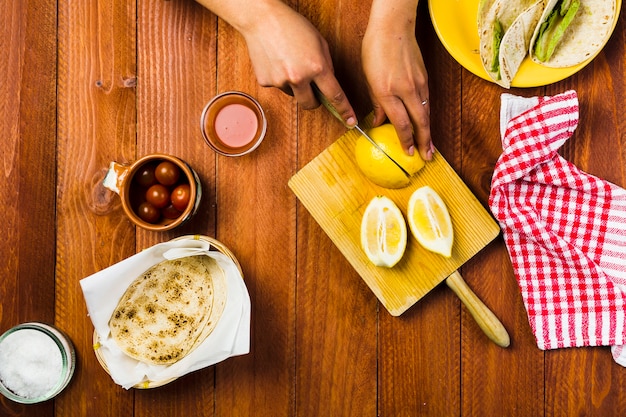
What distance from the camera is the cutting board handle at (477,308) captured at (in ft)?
3.70

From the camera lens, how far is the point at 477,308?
113 cm

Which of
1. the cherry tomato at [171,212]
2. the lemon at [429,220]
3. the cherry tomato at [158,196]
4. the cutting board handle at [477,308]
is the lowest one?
the cutting board handle at [477,308]

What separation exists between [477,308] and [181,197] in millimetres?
633

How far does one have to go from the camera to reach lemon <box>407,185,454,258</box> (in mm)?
1102

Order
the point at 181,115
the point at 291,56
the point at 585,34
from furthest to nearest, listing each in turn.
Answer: the point at 181,115
the point at 585,34
the point at 291,56

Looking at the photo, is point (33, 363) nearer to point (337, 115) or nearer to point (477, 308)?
point (337, 115)

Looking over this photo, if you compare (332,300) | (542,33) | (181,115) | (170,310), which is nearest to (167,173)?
(181,115)

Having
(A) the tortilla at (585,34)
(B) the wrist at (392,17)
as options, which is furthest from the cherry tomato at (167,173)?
(A) the tortilla at (585,34)

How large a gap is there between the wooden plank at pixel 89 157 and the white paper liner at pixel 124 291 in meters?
0.12

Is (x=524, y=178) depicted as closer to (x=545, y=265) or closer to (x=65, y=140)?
(x=545, y=265)

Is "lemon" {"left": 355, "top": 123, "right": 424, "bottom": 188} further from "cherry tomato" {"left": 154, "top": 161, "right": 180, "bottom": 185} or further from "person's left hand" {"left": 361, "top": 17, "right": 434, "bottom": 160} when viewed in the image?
"cherry tomato" {"left": 154, "top": 161, "right": 180, "bottom": 185}

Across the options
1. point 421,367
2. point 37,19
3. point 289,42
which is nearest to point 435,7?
point 289,42

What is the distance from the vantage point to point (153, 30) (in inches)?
47.4

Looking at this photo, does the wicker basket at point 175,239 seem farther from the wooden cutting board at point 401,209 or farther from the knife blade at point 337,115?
the knife blade at point 337,115
